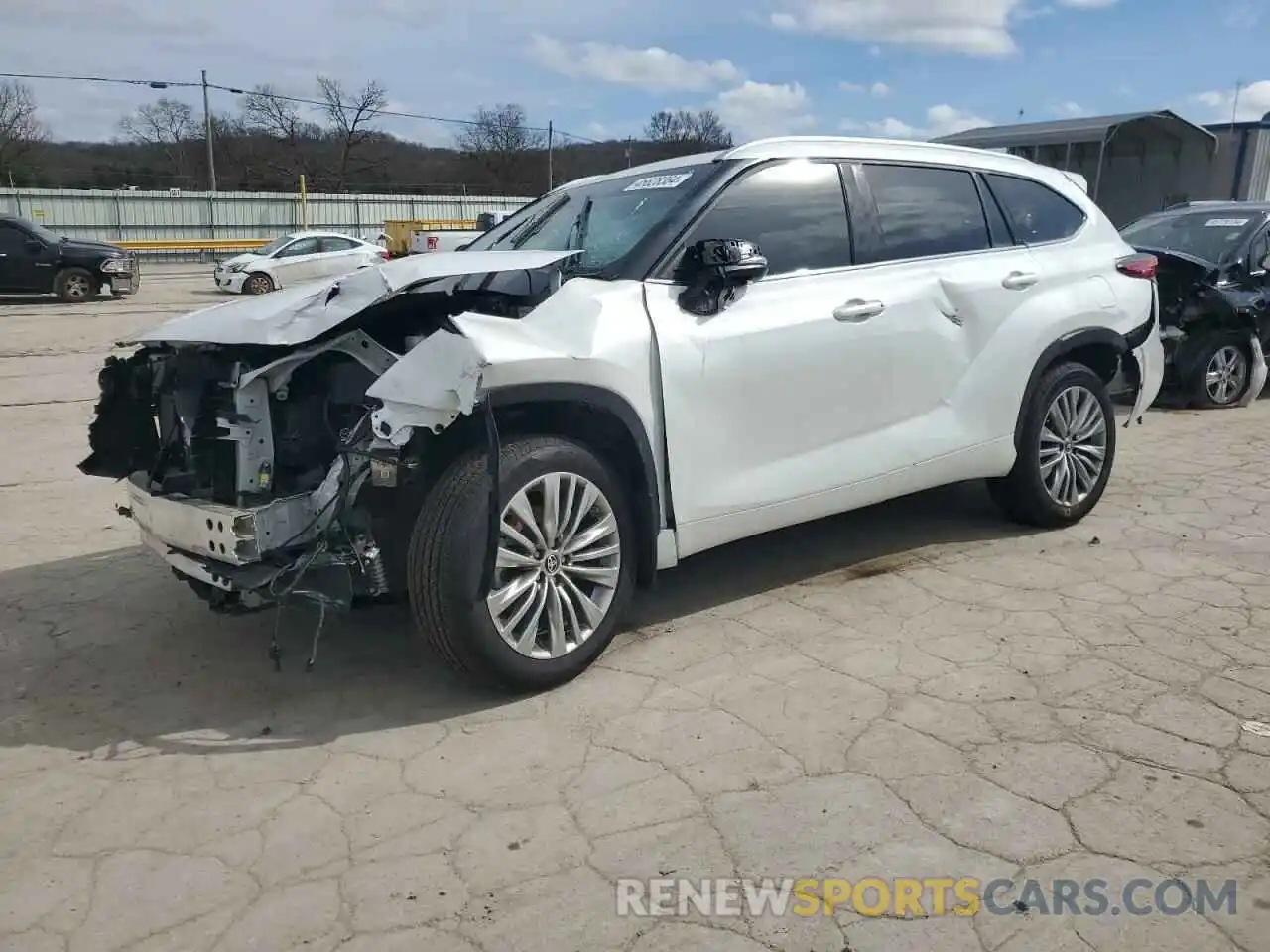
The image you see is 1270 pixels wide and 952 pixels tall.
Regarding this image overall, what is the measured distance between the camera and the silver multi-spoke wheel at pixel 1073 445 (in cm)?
504

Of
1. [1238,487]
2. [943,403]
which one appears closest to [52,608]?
[943,403]

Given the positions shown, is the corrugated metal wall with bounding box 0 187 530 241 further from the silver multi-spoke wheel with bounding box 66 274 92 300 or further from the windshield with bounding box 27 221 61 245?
the silver multi-spoke wheel with bounding box 66 274 92 300

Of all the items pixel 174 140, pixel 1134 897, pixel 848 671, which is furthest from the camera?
pixel 174 140

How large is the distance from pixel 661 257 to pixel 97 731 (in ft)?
8.41

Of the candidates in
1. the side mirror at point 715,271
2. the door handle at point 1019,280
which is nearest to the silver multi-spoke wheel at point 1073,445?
the door handle at point 1019,280

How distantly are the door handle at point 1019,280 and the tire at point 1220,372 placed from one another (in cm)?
490

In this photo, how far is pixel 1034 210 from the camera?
203 inches

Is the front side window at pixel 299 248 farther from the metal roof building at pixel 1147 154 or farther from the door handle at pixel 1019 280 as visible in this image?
the door handle at pixel 1019 280

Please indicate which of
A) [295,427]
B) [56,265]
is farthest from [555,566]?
[56,265]

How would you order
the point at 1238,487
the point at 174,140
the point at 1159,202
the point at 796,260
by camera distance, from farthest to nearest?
the point at 174,140
the point at 1159,202
the point at 1238,487
the point at 796,260

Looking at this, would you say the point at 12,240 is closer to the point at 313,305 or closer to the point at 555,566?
the point at 313,305

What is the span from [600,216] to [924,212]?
4.87 feet

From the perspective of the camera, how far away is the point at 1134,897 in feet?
7.97

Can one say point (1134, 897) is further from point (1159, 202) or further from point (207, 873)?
point (1159, 202)
